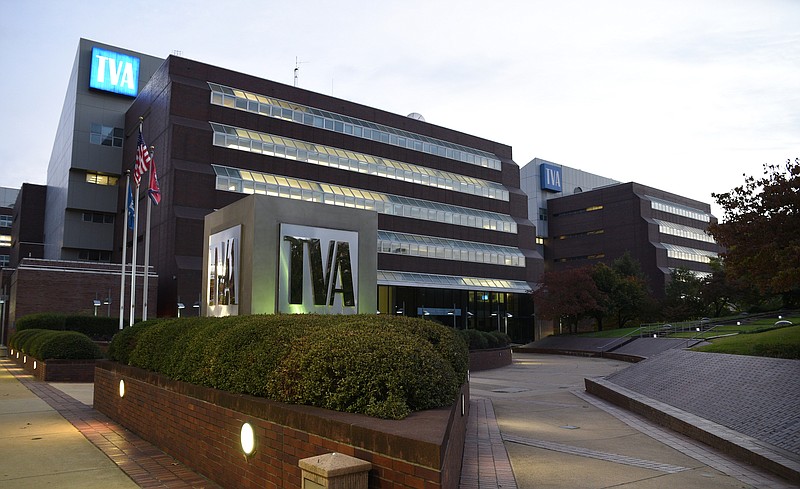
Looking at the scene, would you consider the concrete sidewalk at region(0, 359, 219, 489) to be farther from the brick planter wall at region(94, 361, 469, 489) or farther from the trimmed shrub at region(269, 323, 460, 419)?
the trimmed shrub at region(269, 323, 460, 419)

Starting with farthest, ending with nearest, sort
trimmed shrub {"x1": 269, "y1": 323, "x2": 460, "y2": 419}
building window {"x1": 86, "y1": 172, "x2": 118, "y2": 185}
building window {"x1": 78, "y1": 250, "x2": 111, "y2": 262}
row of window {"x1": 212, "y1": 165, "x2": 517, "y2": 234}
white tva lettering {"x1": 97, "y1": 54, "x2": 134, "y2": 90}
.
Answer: white tva lettering {"x1": 97, "y1": 54, "x2": 134, "y2": 90} → building window {"x1": 78, "y1": 250, "x2": 111, "y2": 262} → building window {"x1": 86, "y1": 172, "x2": 118, "y2": 185} → row of window {"x1": 212, "y1": 165, "x2": 517, "y2": 234} → trimmed shrub {"x1": 269, "y1": 323, "x2": 460, "y2": 419}

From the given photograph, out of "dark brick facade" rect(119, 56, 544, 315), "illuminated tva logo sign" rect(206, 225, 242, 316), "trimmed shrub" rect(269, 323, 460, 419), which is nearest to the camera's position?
"trimmed shrub" rect(269, 323, 460, 419)

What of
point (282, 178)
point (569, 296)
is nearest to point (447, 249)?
point (569, 296)

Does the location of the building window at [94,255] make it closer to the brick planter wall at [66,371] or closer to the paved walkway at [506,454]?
the brick planter wall at [66,371]

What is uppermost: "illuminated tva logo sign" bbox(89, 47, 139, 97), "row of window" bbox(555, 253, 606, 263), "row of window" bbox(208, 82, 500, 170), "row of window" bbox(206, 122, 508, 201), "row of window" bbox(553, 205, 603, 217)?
"illuminated tva logo sign" bbox(89, 47, 139, 97)

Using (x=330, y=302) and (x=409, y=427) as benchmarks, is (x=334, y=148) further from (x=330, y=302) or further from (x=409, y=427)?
(x=409, y=427)

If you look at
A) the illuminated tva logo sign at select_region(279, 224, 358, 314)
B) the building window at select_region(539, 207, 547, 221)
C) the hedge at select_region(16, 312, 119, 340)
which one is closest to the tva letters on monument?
the illuminated tva logo sign at select_region(279, 224, 358, 314)

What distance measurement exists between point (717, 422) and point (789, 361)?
241cm

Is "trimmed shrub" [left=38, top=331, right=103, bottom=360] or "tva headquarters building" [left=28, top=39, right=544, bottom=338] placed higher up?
"tva headquarters building" [left=28, top=39, right=544, bottom=338]

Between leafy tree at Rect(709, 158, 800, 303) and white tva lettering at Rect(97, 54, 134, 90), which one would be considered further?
white tva lettering at Rect(97, 54, 134, 90)

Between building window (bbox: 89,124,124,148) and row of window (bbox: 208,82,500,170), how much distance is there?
60.9 feet

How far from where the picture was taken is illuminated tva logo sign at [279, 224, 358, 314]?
16156 mm

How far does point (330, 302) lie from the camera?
1670 centimetres

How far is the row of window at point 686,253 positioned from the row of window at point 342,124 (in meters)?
28.1
